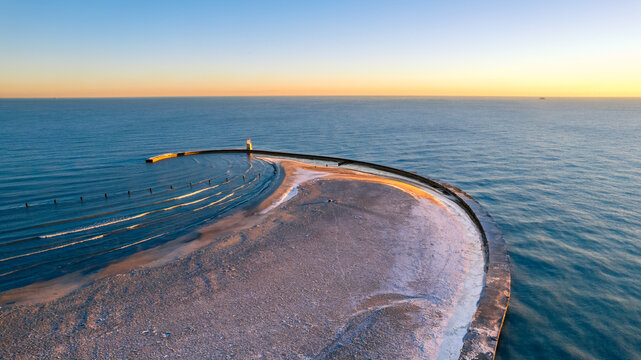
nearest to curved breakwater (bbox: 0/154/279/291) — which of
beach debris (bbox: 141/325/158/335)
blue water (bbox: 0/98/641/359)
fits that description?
blue water (bbox: 0/98/641/359)

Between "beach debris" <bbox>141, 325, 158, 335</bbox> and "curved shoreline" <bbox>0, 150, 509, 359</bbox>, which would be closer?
"curved shoreline" <bbox>0, 150, 509, 359</bbox>

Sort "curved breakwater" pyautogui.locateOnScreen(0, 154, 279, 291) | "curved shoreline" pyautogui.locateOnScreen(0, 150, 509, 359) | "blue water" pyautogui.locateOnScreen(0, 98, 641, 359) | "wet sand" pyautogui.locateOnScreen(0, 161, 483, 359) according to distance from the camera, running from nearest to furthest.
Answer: "wet sand" pyautogui.locateOnScreen(0, 161, 483, 359), "curved shoreline" pyautogui.locateOnScreen(0, 150, 509, 359), "blue water" pyautogui.locateOnScreen(0, 98, 641, 359), "curved breakwater" pyautogui.locateOnScreen(0, 154, 279, 291)

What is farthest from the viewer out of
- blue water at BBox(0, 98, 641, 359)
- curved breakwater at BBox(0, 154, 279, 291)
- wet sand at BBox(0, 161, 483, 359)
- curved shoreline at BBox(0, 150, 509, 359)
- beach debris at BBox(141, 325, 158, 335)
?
curved breakwater at BBox(0, 154, 279, 291)

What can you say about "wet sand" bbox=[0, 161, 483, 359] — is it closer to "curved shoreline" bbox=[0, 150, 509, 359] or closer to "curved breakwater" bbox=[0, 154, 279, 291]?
"curved shoreline" bbox=[0, 150, 509, 359]

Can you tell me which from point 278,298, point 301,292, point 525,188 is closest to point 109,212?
point 278,298

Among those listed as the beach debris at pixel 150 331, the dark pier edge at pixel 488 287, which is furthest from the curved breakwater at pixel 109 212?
the dark pier edge at pixel 488 287

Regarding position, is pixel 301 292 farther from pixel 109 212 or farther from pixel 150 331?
pixel 109 212

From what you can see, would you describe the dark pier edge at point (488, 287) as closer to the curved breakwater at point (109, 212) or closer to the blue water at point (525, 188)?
the blue water at point (525, 188)

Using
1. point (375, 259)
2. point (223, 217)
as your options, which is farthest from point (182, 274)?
point (375, 259)
